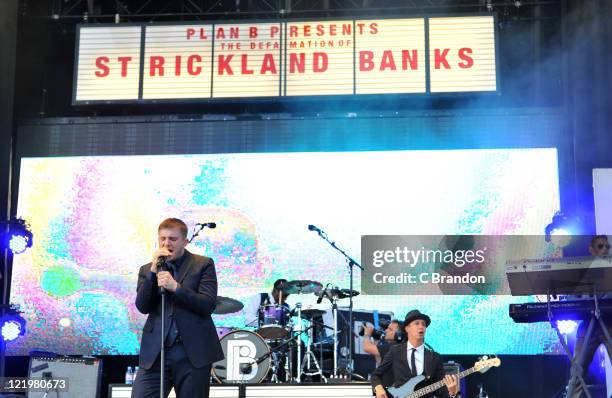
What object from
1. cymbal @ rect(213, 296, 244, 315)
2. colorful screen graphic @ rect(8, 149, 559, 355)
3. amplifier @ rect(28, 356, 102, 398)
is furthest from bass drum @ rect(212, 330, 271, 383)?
amplifier @ rect(28, 356, 102, 398)

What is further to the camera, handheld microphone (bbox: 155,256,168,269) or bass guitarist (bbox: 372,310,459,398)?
bass guitarist (bbox: 372,310,459,398)

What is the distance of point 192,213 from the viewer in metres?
9.98

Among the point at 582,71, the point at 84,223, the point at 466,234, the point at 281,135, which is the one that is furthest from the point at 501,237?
the point at 84,223

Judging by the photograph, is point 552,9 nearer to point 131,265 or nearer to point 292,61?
point 292,61

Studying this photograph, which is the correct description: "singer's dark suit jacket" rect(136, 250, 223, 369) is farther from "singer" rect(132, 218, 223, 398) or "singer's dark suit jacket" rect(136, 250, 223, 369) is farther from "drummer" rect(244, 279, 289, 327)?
"drummer" rect(244, 279, 289, 327)

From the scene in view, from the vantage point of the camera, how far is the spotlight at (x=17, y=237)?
8945 millimetres

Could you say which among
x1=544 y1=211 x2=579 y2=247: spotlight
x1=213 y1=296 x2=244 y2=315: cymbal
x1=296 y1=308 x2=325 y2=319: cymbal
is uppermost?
x1=544 y1=211 x2=579 y2=247: spotlight

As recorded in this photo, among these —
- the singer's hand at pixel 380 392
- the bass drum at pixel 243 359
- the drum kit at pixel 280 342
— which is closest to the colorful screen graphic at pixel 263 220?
the drum kit at pixel 280 342

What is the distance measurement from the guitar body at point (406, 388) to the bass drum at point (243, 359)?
8.03 feet

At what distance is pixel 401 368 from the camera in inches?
240

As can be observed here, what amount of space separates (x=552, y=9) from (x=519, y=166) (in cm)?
251

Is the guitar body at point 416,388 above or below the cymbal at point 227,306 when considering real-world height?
below

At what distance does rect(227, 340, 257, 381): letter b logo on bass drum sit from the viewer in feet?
27.1

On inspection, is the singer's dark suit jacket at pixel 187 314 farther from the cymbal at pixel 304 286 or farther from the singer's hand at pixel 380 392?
the cymbal at pixel 304 286
